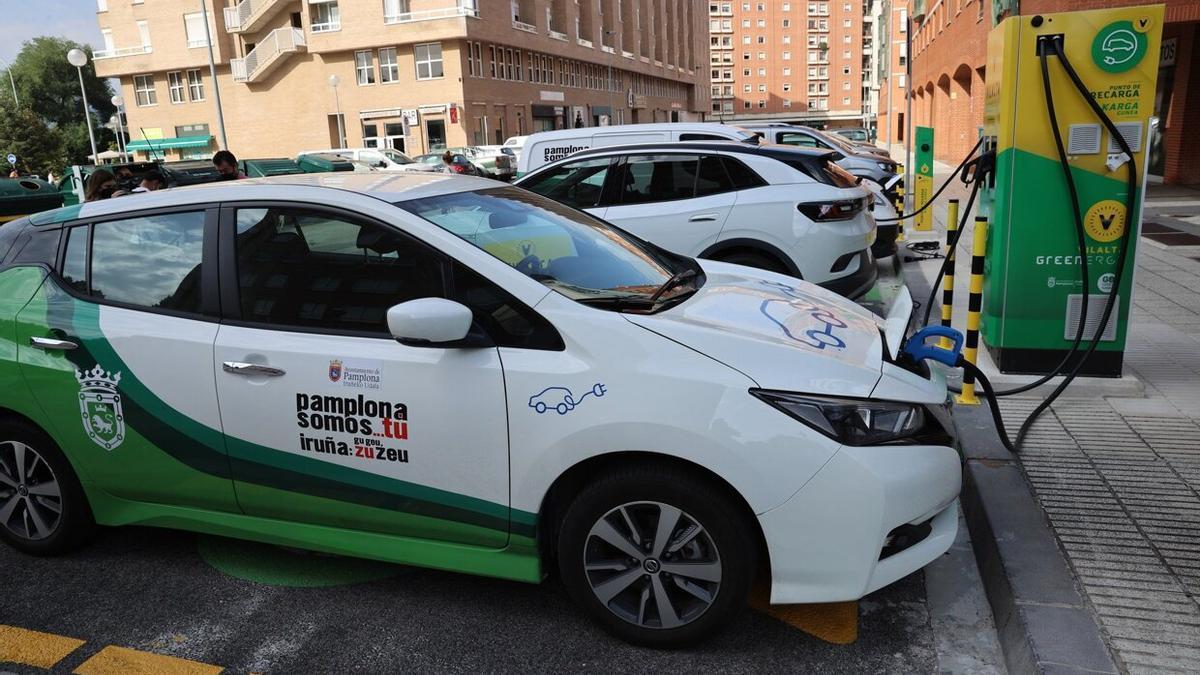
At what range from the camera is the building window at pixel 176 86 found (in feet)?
188

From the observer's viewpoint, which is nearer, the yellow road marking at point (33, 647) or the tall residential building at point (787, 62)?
the yellow road marking at point (33, 647)

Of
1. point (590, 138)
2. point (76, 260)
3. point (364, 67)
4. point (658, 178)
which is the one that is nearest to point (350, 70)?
point (364, 67)

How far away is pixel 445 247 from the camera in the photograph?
3.27 meters

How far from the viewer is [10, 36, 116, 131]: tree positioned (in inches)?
3162

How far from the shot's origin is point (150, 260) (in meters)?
3.71

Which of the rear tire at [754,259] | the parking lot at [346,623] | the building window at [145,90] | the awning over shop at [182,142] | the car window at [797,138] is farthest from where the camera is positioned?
the building window at [145,90]

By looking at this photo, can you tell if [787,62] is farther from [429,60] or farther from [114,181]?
[114,181]

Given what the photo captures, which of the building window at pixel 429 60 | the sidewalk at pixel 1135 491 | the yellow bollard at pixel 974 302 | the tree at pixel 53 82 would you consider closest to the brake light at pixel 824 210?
the yellow bollard at pixel 974 302

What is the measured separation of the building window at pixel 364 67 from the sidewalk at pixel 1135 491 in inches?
1891

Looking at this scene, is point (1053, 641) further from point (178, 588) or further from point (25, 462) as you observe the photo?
point (25, 462)

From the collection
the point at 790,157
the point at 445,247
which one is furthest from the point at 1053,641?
the point at 790,157

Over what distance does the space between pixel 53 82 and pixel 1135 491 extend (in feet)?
316

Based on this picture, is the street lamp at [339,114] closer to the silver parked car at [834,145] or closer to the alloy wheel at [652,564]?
the silver parked car at [834,145]

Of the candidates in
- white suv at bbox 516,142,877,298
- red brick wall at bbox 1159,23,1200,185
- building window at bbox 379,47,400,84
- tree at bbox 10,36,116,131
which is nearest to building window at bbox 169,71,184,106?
building window at bbox 379,47,400,84
